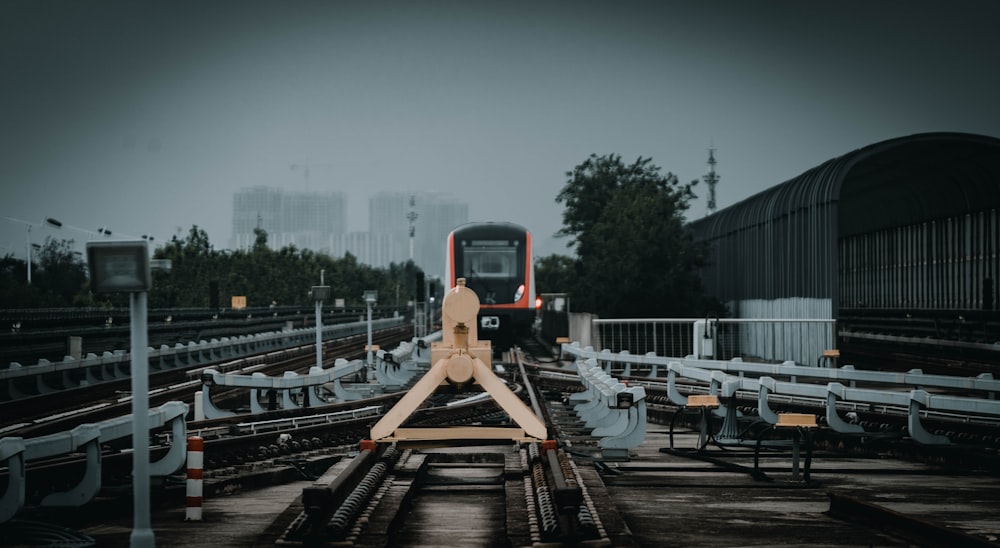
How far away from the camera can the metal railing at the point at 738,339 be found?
25.2m

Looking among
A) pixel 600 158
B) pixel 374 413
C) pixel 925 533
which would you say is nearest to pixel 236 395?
pixel 374 413

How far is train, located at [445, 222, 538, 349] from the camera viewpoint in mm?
31672

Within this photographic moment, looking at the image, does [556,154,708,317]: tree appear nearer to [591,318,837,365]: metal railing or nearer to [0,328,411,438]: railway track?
[591,318,837,365]: metal railing

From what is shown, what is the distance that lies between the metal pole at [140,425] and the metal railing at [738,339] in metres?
17.3

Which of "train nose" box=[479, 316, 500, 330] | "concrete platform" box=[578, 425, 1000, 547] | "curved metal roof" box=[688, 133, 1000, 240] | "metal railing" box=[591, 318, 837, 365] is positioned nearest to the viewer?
"concrete platform" box=[578, 425, 1000, 547]

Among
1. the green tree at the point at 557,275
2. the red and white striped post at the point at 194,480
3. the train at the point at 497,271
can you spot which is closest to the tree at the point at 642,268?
the green tree at the point at 557,275

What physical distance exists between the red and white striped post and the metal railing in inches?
613

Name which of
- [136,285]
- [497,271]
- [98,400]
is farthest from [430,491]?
[497,271]

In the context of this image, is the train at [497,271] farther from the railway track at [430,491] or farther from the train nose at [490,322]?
the railway track at [430,491]

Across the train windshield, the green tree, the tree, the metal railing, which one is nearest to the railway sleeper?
the metal railing

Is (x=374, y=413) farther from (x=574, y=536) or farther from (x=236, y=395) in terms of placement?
(x=574, y=536)

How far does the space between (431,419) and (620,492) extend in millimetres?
5793

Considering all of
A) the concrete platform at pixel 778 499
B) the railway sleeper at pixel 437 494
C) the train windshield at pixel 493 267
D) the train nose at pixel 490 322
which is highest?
the train windshield at pixel 493 267

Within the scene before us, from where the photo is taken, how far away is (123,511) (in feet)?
29.1
